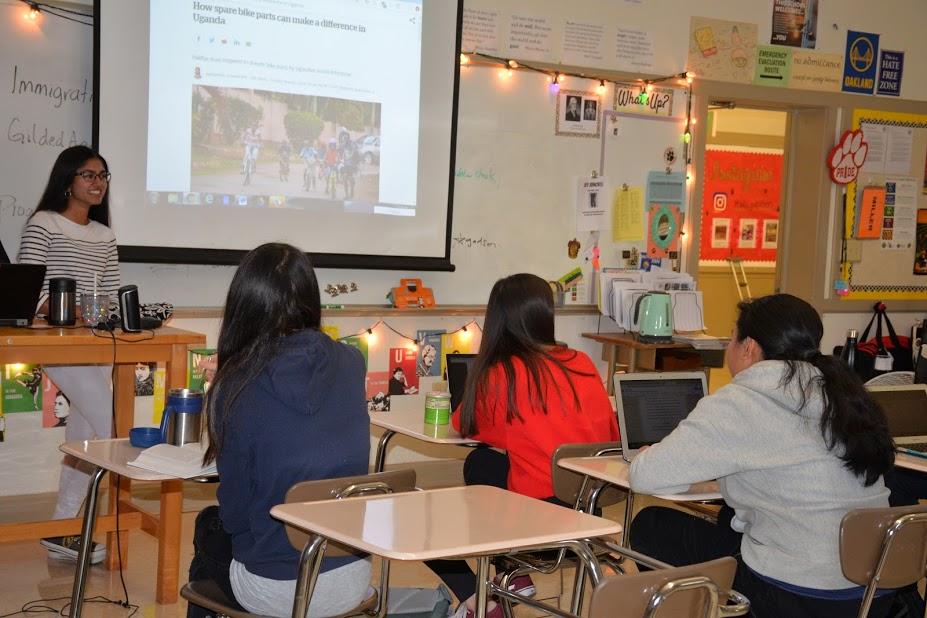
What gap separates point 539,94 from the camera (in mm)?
5641

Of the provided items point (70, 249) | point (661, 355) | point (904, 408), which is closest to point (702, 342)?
point (661, 355)

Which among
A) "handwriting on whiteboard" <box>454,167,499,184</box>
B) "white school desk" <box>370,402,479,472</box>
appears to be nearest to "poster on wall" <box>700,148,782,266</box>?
"handwriting on whiteboard" <box>454,167,499,184</box>

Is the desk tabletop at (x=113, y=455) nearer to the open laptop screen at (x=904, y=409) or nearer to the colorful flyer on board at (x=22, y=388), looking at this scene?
the colorful flyer on board at (x=22, y=388)

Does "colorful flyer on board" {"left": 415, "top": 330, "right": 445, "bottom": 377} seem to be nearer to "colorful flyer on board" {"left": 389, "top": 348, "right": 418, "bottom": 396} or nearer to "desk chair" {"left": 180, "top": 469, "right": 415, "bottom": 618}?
"colorful flyer on board" {"left": 389, "top": 348, "right": 418, "bottom": 396}

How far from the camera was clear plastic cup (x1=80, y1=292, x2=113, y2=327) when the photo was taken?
354 cm

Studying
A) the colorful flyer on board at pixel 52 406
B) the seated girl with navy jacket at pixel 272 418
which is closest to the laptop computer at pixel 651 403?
the seated girl with navy jacket at pixel 272 418

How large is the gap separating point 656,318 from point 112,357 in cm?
306

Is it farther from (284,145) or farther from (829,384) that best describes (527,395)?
(284,145)

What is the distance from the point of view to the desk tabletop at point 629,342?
5512 mm

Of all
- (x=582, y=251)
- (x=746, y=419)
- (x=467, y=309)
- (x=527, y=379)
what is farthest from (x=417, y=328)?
A: (x=746, y=419)

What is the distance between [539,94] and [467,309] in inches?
48.7

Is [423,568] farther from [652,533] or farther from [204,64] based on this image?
[204,64]

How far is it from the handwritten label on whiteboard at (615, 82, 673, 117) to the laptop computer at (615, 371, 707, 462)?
297 cm

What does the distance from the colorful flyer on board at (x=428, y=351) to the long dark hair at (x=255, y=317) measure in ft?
10.2
